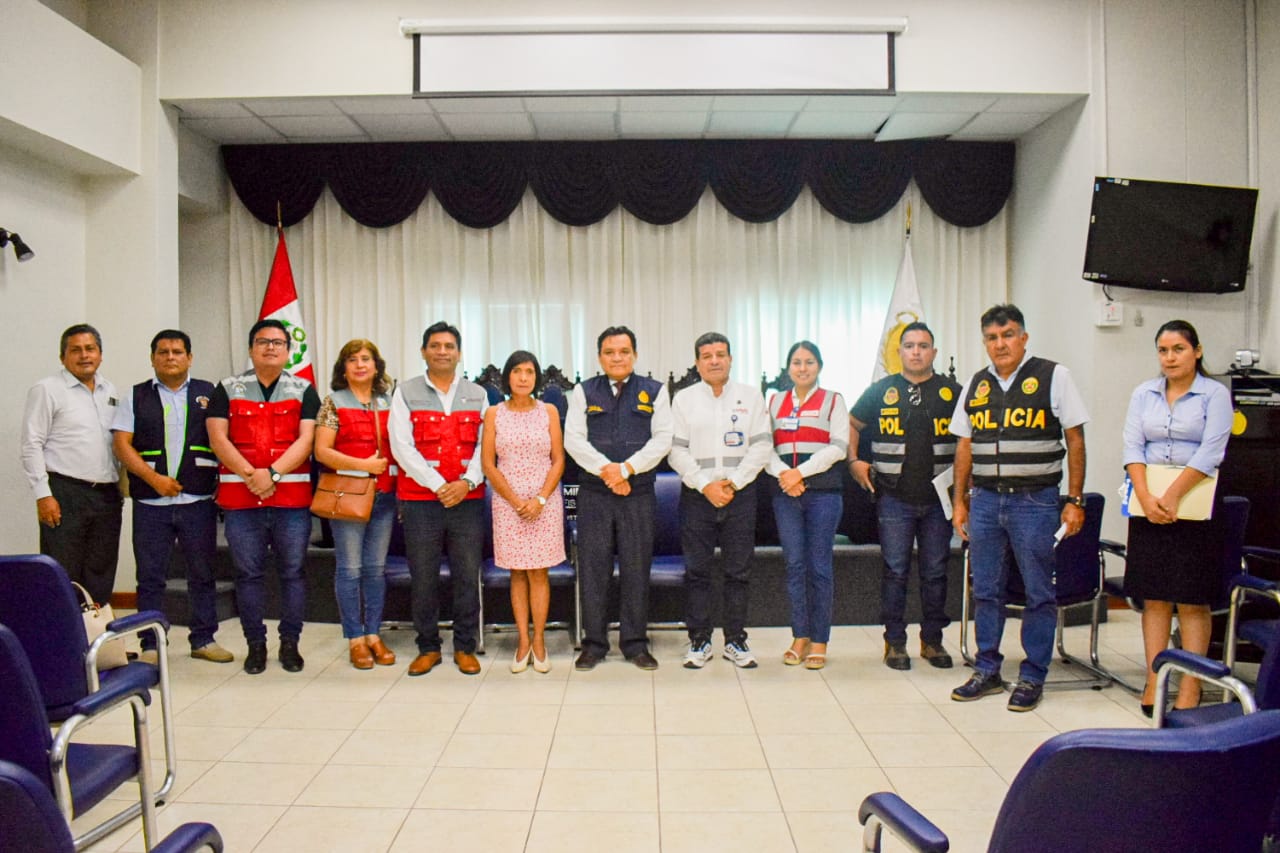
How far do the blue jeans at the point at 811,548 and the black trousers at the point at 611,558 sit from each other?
2.14 feet

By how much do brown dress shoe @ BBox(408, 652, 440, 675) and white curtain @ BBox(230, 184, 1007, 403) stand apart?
10.2 feet

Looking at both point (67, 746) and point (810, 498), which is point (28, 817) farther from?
point (810, 498)

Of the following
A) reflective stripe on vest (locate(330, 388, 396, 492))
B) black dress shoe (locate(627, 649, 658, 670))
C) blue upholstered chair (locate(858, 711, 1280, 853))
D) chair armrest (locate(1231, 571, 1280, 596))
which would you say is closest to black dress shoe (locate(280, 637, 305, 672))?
reflective stripe on vest (locate(330, 388, 396, 492))

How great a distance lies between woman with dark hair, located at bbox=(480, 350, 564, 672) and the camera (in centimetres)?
396

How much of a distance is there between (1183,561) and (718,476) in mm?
1905

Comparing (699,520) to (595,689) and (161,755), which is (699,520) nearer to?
(595,689)

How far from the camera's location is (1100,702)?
3.60 m

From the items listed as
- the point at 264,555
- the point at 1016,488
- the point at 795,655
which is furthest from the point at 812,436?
the point at 264,555

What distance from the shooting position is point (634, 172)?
634 centimetres

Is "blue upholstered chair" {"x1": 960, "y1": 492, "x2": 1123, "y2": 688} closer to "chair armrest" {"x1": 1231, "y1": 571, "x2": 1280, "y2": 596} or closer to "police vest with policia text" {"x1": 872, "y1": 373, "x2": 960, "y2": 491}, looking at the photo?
"police vest with policia text" {"x1": 872, "y1": 373, "x2": 960, "y2": 491}

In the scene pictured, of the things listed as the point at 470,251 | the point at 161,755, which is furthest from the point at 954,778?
the point at 470,251

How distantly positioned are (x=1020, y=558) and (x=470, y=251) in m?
4.76

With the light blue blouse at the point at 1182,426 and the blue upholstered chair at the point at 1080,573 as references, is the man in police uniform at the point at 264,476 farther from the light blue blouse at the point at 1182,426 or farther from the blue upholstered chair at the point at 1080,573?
the light blue blouse at the point at 1182,426

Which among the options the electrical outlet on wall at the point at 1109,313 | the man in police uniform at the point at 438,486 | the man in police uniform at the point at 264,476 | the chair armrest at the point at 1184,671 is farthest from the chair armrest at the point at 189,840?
the electrical outlet on wall at the point at 1109,313
